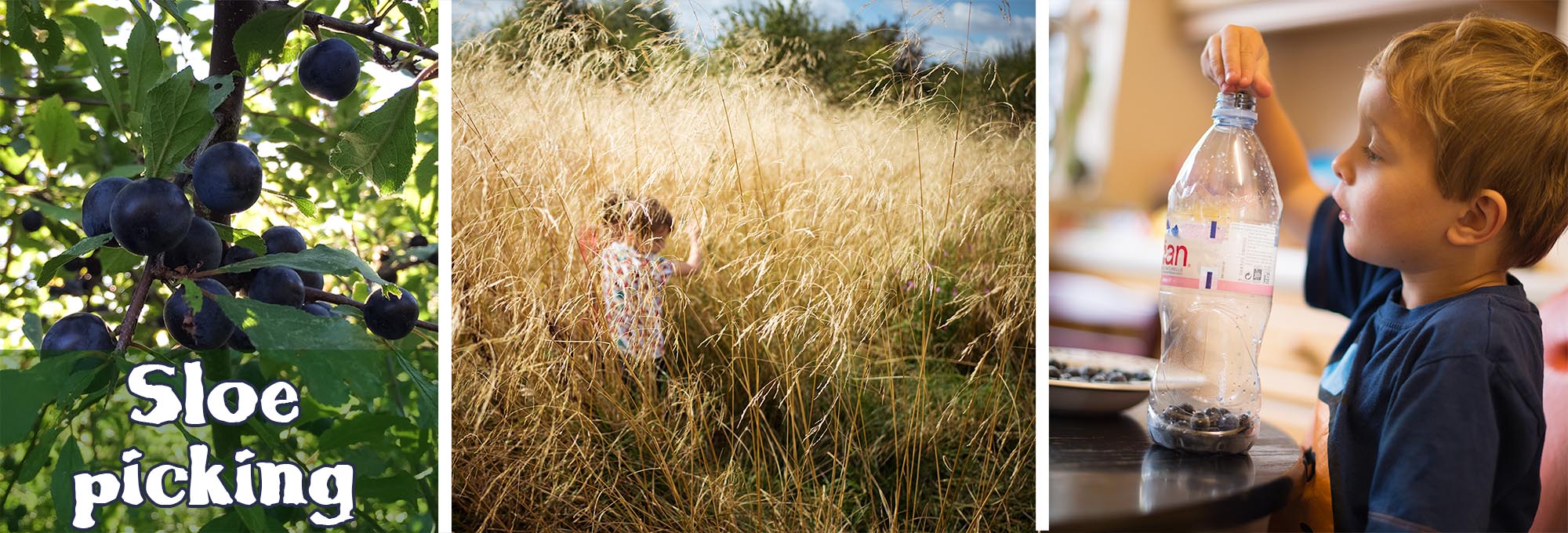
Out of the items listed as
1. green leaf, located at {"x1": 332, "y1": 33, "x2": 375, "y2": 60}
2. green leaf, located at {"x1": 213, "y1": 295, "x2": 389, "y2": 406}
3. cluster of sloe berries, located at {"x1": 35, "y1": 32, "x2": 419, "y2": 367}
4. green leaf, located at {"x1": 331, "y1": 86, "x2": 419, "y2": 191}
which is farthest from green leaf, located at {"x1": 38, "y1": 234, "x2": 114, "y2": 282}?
→ green leaf, located at {"x1": 332, "y1": 33, "x2": 375, "y2": 60}

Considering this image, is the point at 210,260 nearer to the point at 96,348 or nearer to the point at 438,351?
the point at 96,348

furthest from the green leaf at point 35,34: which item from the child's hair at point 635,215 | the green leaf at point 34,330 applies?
the child's hair at point 635,215

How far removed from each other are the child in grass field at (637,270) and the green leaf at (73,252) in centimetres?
90

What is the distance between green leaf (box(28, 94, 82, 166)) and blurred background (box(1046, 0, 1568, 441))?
1.59 m

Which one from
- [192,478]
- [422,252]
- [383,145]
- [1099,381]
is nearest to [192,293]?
[383,145]

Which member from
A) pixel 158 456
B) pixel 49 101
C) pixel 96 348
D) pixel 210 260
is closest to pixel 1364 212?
pixel 210 260

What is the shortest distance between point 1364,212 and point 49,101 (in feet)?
6.07

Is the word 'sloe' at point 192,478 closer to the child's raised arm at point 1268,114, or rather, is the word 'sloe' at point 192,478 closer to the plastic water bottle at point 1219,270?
the plastic water bottle at point 1219,270

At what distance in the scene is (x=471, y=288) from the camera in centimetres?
180

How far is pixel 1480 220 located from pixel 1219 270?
339 millimetres

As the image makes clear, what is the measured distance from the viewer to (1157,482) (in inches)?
44.4

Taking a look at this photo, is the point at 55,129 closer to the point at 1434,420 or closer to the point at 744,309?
the point at 744,309

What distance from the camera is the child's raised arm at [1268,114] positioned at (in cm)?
140

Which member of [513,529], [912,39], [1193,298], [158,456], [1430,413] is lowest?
[513,529]
